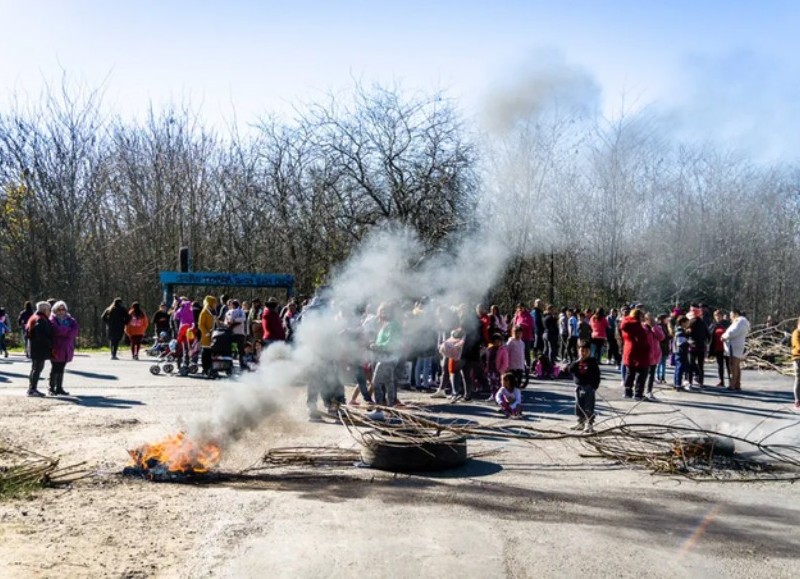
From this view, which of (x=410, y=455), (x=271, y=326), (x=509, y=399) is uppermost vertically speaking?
(x=271, y=326)

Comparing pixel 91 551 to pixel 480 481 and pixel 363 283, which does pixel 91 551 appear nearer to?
pixel 480 481

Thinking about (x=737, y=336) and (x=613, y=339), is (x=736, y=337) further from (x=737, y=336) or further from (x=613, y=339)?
(x=613, y=339)

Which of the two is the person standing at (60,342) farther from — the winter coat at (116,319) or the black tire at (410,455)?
the black tire at (410,455)

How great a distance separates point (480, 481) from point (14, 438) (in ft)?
21.4

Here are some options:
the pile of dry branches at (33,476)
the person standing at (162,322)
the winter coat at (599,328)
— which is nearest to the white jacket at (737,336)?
the winter coat at (599,328)

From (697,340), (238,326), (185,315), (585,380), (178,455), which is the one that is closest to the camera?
(178,455)

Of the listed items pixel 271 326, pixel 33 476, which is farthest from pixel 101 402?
pixel 33 476

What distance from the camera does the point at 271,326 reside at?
14930 mm

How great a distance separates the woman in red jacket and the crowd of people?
0.06ft

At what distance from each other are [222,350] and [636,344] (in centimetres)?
877

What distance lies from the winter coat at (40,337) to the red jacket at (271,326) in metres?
3.91

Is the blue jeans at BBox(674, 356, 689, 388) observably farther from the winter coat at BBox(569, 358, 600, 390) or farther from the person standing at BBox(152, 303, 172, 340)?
the person standing at BBox(152, 303, 172, 340)

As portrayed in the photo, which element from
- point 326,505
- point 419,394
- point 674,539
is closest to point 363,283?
point 419,394

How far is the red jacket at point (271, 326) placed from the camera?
14867 mm
